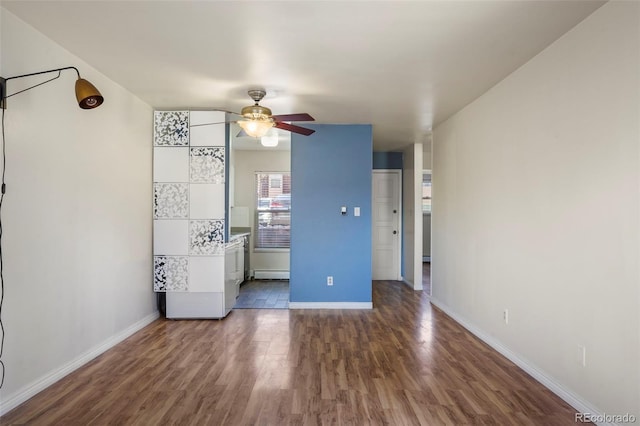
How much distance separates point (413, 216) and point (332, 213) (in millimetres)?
1970

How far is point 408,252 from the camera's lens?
604 cm

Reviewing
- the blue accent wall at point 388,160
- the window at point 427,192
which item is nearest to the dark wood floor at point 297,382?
the blue accent wall at point 388,160

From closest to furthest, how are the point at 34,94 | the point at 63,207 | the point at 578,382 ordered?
the point at 578,382 < the point at 34,94 < the point at 63,207

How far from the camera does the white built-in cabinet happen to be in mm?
3910

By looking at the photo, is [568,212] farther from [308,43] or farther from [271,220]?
[271,220]

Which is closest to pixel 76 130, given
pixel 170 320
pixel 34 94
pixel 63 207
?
pixel 34 94

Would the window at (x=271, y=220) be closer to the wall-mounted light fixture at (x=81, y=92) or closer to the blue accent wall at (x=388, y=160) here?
the blue accent wall at (x=388, y=160)

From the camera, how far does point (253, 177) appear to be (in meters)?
6.43

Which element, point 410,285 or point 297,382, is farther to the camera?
point 410,285

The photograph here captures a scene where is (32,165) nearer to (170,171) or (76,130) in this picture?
(76,130)

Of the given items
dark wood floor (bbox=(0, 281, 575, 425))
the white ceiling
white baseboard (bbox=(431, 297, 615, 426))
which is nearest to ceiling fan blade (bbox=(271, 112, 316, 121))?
the white ceiling

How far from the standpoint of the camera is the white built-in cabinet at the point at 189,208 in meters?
3.91

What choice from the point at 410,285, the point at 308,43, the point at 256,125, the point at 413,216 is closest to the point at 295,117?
the point at 256,125

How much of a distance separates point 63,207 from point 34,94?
2.68 ft
